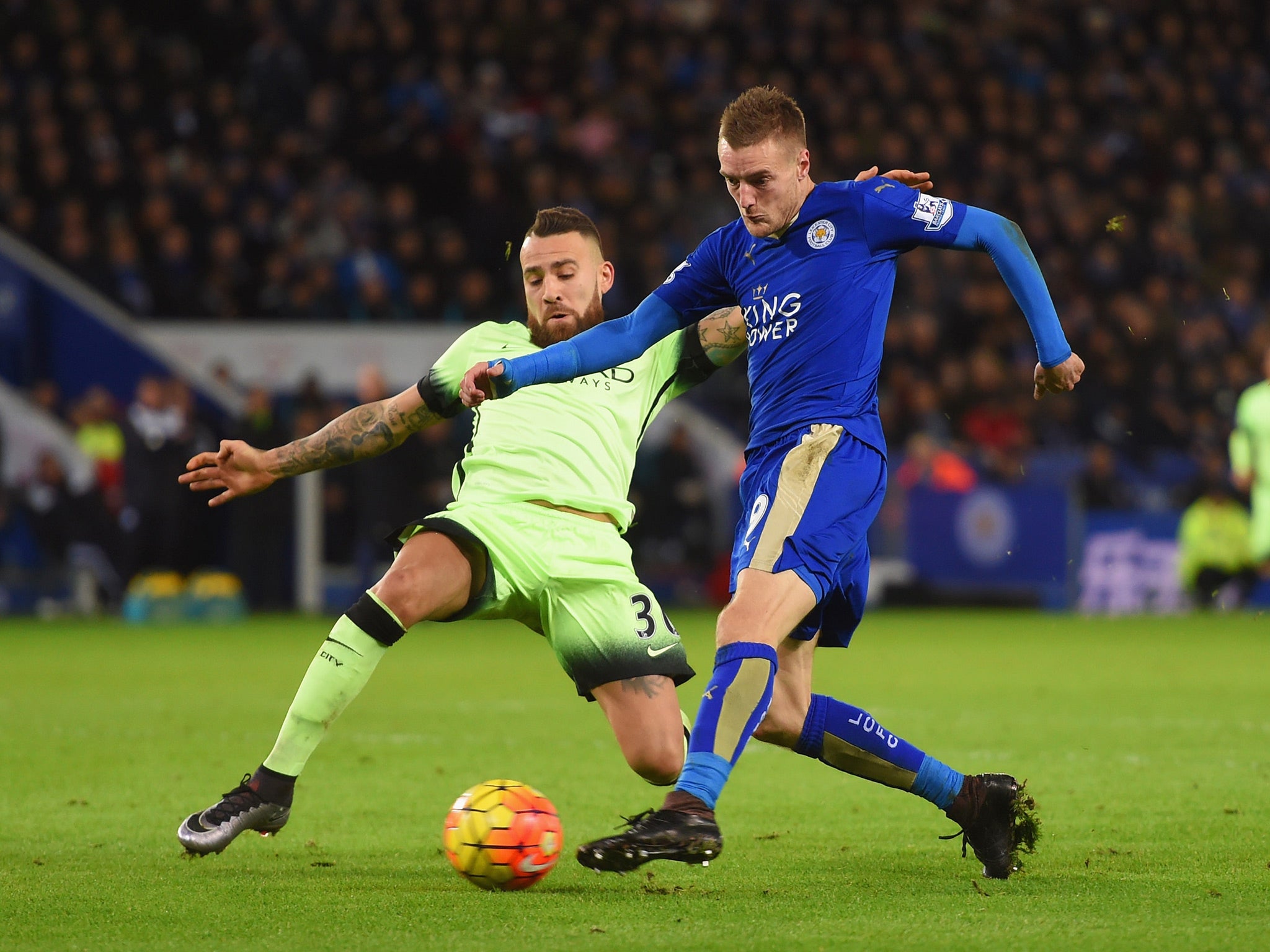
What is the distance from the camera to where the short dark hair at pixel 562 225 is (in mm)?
5574

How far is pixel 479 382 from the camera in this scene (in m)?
4.66

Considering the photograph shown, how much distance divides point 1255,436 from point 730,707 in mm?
11150

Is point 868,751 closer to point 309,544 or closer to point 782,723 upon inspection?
point 782,723

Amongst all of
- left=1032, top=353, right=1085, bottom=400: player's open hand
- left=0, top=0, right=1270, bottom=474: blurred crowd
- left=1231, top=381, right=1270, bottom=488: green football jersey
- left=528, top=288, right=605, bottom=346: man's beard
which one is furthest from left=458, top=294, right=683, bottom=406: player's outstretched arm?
left=0, top=0, right=1270, bottom=474: blurred crowd

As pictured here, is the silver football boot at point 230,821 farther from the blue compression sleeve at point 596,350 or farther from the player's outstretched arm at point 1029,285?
the player's outstretched arm at point 1029,285

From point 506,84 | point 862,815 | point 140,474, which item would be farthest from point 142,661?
point 506,84

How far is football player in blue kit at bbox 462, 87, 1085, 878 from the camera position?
4414 mm

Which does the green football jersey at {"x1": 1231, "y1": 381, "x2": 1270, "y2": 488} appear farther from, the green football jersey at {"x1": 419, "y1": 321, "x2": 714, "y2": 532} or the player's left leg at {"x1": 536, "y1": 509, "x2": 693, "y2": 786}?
the player's left leg at {"x1": 536, "y1": 509, "x2": 693, "y2": 786}

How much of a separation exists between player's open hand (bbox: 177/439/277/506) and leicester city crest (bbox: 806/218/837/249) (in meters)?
1.66

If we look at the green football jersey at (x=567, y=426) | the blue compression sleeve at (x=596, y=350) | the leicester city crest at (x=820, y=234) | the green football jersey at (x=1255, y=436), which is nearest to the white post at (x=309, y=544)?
the green football jersey at (x=1255, y=436)

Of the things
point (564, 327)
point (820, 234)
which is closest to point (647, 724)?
point (564, 327)

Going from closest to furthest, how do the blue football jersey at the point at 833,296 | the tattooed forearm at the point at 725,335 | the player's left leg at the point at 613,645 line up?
the blue football jersey at the point at 833,296, the player's left leg at the point at 613,645, the tattooed forearm at the point at 725,335

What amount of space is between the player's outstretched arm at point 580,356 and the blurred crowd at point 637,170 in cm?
1187

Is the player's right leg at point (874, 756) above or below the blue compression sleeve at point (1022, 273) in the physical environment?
below
